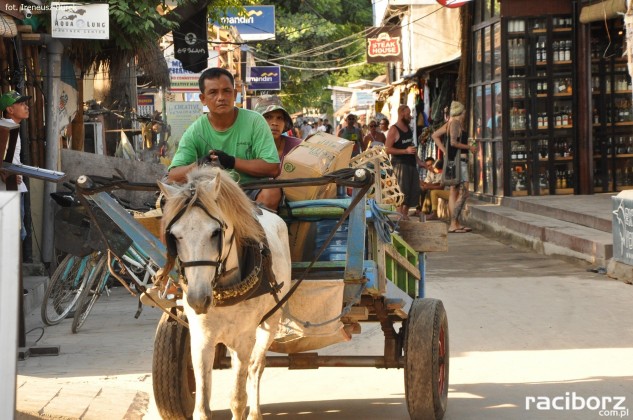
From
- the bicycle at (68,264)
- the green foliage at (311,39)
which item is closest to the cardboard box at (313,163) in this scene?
the bicycle at (68,264)

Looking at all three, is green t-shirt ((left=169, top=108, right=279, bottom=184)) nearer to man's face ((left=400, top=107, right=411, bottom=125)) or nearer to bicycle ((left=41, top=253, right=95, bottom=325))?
bicycle ((left=41, top=253, right=95, bottom=325))

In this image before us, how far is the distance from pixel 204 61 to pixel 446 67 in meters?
7.88

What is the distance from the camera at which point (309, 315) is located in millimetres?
6078

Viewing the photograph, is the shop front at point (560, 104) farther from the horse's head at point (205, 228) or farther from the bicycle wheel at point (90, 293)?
the horse's head at point (205, 228)

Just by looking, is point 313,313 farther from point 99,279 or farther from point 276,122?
point 99,279

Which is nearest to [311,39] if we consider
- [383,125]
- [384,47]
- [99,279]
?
[384,47]

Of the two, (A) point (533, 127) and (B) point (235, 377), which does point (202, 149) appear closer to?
(B) point (235, 377)

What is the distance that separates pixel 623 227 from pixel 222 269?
26.9ft

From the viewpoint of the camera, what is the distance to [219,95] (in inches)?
260

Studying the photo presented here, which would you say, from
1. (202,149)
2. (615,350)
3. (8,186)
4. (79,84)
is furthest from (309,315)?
(79,84)

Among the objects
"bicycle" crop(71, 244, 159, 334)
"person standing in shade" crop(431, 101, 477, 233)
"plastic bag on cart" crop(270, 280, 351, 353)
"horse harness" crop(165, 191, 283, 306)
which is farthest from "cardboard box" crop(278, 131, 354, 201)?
"person standing in shade" crop(431, 101, 477, 233)

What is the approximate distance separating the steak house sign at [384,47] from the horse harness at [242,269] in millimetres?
27530

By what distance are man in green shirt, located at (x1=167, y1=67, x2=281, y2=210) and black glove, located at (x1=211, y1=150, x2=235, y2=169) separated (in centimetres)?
15

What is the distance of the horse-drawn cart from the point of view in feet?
19.7
